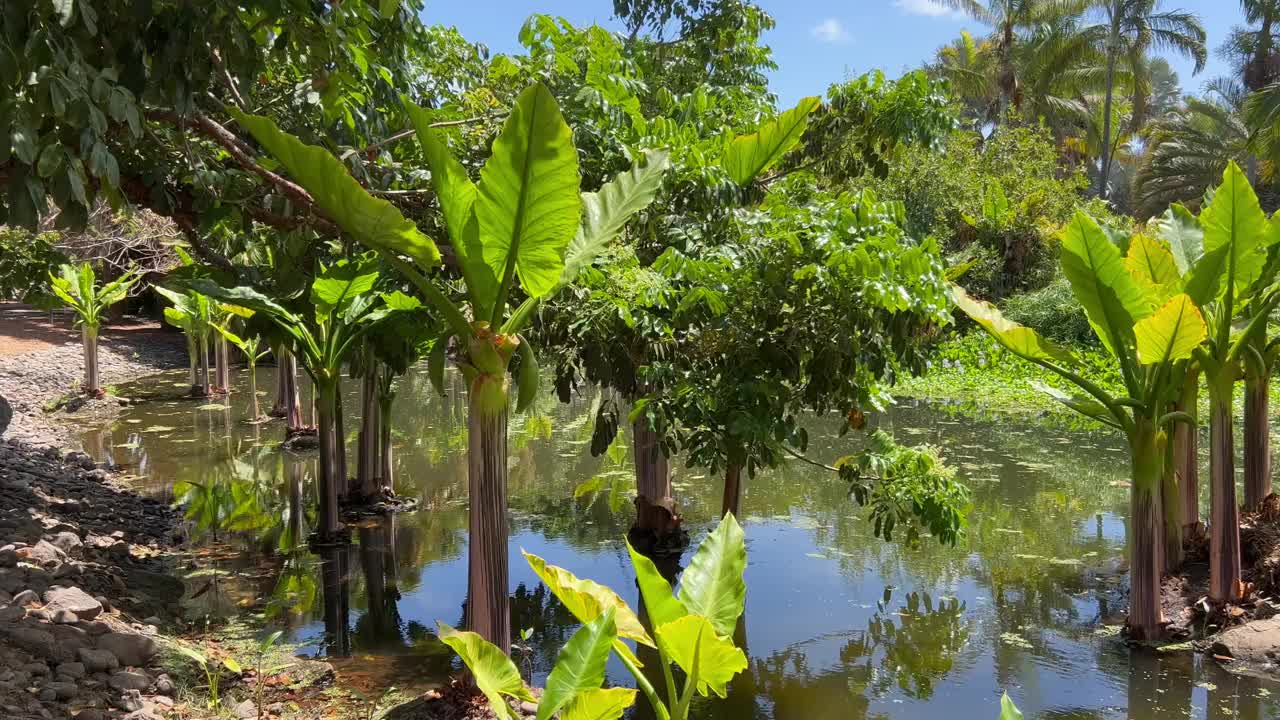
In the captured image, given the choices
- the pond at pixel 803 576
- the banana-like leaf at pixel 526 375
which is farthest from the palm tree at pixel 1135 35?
the banana-like leaf at pixel 526 375

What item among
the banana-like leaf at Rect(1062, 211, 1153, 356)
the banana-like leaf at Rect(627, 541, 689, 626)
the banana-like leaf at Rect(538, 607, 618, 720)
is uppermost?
the banana-like leaf at Rect(1062, 211, 1153, 356)

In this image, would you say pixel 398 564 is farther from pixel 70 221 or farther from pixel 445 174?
pixel 70 221

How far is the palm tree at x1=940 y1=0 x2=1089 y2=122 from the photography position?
90.2 feet

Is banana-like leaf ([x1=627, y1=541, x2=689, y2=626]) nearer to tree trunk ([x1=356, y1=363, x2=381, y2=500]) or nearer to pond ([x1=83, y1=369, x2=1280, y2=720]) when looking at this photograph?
pond ([x1=83, y1=369, x2=1280, y2=720])

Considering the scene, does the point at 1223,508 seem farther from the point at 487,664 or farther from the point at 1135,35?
the point at 1135,35

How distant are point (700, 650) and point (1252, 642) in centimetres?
385

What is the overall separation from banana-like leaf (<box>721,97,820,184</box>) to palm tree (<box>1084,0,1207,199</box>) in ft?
75.8

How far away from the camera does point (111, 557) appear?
6500 millimetres

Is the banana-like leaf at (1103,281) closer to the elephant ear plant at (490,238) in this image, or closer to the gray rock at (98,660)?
the elephant ear plant at (490,238)

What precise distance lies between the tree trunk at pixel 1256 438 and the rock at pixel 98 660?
6434 mm

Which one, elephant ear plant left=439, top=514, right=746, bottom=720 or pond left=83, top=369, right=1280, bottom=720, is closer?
elephant ear plant left=439, top=514, right=746, bottom=720

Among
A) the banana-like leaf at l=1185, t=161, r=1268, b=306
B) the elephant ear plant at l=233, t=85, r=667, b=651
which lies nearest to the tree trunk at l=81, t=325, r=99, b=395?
the elephant ear plant at l=233, t=85, r=667, b=651

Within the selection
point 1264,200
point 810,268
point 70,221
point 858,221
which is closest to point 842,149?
point 858,221

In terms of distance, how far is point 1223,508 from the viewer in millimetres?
5562
